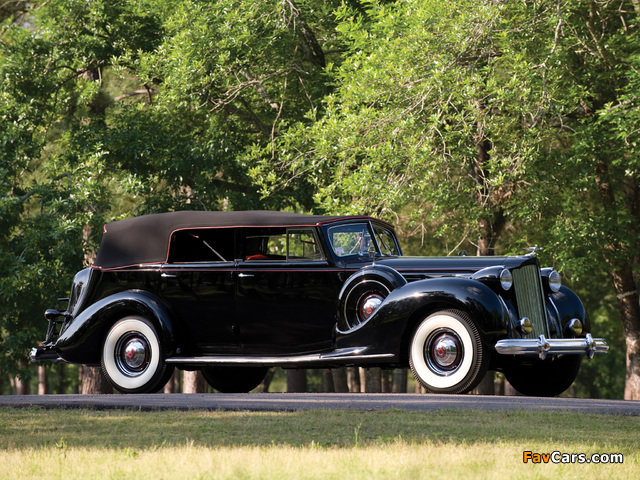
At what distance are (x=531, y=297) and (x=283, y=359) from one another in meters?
2.79

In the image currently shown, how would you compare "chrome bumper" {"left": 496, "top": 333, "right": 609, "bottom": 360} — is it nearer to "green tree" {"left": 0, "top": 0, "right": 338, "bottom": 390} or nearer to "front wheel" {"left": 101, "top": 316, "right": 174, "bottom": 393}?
"front wheel" {"left": 101, "top": 316, "right": 174, "bottom": 393}

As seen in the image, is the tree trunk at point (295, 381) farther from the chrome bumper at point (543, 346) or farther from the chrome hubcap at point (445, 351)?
the chrome bumper at point (543, 346)

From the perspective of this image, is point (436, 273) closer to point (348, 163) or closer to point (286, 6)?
point (348, 163)

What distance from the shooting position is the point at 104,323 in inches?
446

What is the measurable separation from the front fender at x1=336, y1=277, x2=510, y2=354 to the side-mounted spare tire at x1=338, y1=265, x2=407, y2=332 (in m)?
0.19

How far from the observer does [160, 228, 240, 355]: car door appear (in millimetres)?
11031

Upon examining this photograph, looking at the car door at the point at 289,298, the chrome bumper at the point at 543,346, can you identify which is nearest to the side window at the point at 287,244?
the car door at the point at 289,298

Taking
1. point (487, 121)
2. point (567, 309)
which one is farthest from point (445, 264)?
point (487, 121)

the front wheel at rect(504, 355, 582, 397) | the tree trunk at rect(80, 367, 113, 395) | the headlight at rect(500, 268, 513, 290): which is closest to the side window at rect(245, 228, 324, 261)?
the headlight at rect(500, 268, 513, 290)

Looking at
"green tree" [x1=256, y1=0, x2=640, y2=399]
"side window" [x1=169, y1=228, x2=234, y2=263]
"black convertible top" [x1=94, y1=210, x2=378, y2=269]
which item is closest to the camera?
"black convertible top" [x1=94, y1=210, x2=378, y2=269]

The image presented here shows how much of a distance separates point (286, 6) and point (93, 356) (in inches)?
419

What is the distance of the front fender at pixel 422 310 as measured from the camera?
9492mm

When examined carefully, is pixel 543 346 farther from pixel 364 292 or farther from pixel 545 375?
pixel 364 292

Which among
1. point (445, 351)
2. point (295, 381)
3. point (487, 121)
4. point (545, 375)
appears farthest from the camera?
point (295, 381)
